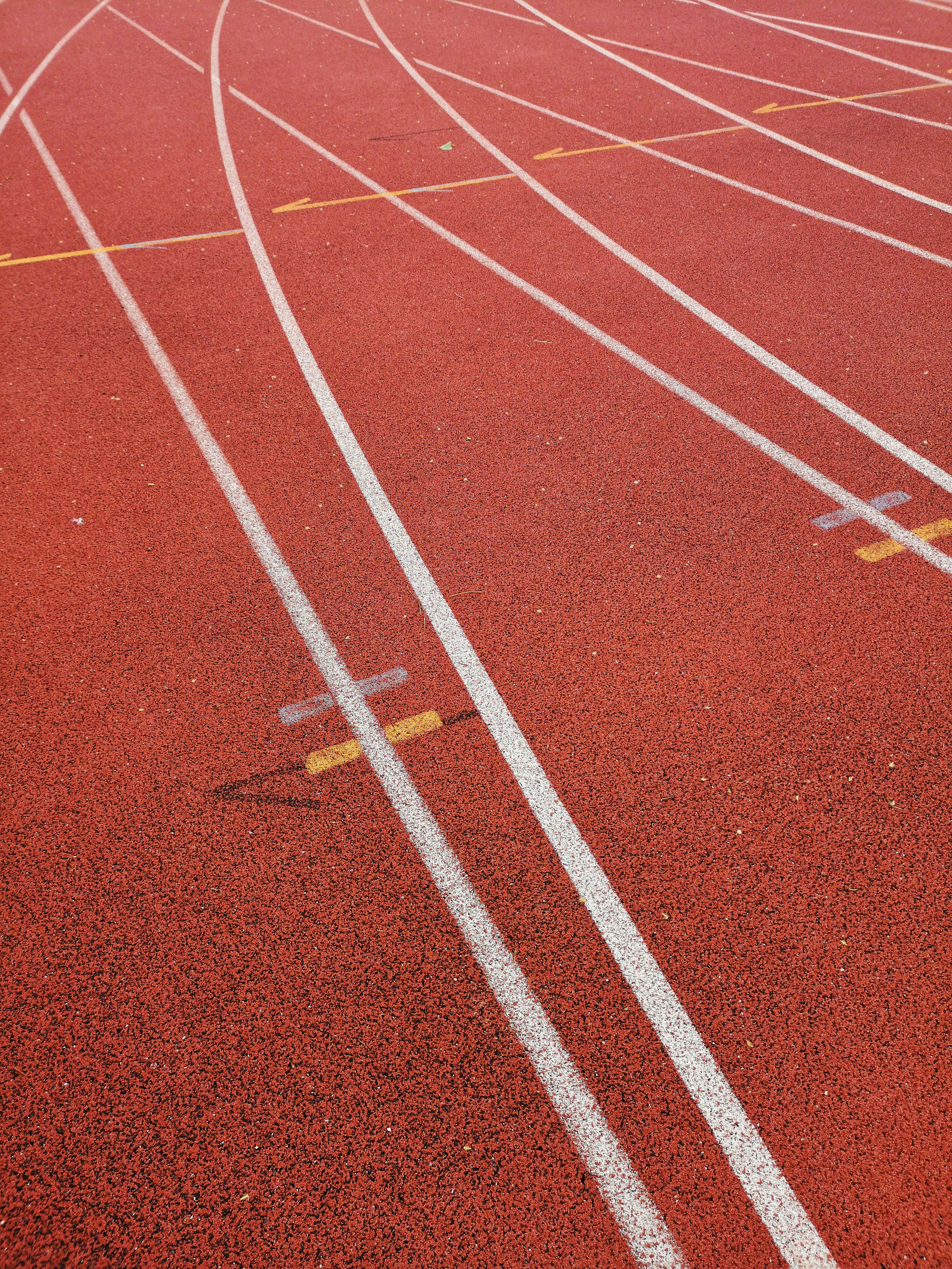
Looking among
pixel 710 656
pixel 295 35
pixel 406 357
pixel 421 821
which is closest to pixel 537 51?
pixel 295 35

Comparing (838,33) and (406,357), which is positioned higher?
(838,33)

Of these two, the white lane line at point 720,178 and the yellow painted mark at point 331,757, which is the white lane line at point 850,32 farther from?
the yellow painted mark at point 331,757

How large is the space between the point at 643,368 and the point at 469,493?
6.66 feet

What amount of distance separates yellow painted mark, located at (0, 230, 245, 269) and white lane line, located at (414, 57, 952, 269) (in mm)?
4975

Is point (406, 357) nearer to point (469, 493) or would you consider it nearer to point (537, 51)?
point (469, 493)

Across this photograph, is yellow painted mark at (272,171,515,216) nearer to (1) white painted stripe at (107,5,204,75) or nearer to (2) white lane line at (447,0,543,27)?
(1) white painted stripe at (107,5,204,75)

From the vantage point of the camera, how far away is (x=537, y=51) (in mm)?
13930

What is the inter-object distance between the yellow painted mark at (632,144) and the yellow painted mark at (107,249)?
3966 mm

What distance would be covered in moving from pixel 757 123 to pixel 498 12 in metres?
8.19

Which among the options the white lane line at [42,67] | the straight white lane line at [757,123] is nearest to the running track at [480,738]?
the straight white lane line at [757,123]

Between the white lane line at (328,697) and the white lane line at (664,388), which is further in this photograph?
the white lane line at (664,388)

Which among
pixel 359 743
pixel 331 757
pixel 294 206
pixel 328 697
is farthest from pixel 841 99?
pixel 331 757

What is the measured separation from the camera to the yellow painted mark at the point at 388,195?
9.02 metres

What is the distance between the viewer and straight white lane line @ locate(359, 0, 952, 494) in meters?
5.56
